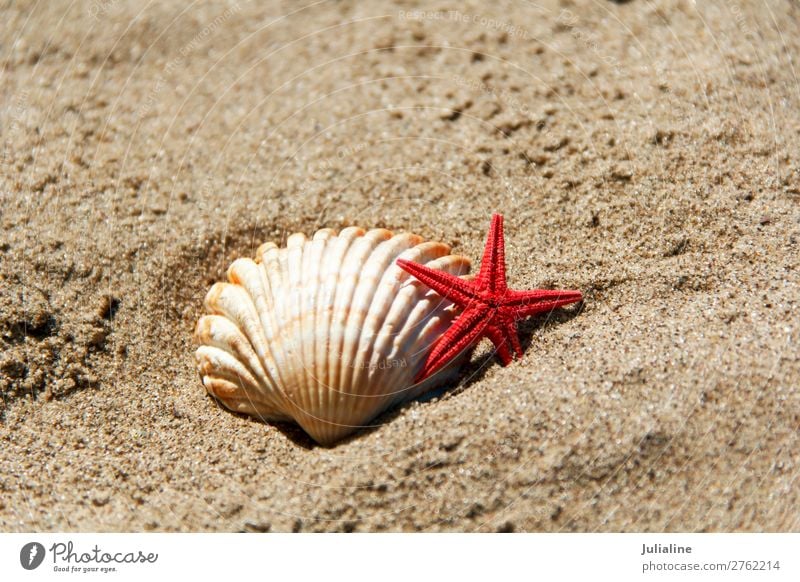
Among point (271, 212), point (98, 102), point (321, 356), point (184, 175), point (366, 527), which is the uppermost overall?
point (98, 102)

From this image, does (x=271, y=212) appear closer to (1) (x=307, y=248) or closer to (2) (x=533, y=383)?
(1) (x=307, y=248)

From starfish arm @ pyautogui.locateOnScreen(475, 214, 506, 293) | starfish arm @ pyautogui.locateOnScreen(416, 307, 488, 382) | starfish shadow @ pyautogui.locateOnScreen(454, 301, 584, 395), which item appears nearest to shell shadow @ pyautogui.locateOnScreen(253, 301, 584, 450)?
starfish shadow @ pyautogui.locateOnScreen(454, 301, 584, 395)

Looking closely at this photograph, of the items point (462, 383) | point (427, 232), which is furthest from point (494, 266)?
point (427, 232)

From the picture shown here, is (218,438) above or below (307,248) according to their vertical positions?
below

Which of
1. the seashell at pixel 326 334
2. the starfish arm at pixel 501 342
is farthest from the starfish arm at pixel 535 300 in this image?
the seashell at pixel 326 334

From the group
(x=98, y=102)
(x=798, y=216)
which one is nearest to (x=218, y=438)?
(x=98, y=102)

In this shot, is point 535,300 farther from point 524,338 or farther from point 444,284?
point 444,284

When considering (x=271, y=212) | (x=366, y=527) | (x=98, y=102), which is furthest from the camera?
(x=98, y=102)

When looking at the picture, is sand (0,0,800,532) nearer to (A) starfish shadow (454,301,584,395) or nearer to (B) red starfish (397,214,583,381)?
(A) starfish shadow (454,301,584,395)

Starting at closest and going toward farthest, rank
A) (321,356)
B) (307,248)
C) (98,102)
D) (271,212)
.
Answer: (321,356) < (307,248) < (271,212) < (98,102)
